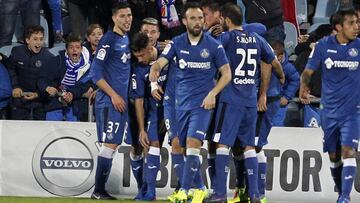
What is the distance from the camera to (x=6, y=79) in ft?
58.2

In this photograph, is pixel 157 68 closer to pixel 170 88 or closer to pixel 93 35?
pixel 170 88

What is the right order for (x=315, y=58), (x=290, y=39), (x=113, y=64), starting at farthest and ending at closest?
(x=290, y=39) → (x=113, y=64) → (x=315, y=58)

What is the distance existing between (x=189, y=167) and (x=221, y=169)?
398 millimetres

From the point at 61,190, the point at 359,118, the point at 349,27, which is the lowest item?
the point at 61,190

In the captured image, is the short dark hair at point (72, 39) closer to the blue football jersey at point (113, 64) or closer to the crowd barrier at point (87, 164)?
the crowd barrier at point (87, 164)

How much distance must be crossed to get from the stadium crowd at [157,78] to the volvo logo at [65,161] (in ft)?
1.57

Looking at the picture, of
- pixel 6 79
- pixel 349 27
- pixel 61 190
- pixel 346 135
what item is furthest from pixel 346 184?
pixel 6 79

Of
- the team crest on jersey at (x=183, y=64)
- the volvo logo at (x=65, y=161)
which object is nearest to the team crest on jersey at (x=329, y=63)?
the team crest on jersey at (x=183, y=64)

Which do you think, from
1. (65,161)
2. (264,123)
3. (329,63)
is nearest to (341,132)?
(329,63)

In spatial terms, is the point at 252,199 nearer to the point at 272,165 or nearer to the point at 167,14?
the point at 272,165

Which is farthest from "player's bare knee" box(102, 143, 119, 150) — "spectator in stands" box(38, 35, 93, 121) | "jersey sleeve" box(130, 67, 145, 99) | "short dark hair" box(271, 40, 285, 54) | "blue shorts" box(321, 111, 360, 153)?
"blue shorts" box(321, 111, 360, 153)

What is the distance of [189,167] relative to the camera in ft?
48.5

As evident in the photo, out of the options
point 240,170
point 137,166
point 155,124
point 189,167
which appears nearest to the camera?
point 189,167

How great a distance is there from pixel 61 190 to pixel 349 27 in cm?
450
